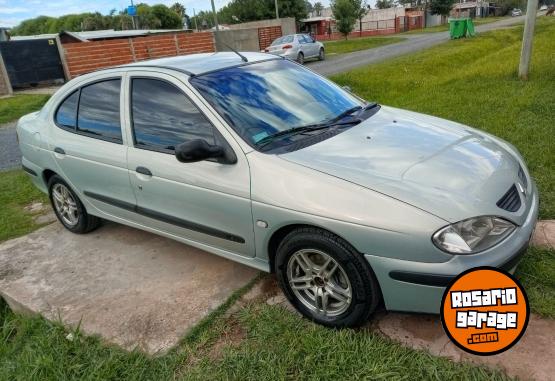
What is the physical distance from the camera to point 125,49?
74.0ft

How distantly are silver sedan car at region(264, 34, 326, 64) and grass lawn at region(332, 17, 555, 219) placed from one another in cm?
878

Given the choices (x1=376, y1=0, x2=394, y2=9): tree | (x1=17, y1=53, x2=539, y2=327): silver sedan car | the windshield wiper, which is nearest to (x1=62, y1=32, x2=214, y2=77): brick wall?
(x1=17, y1=53, x2=539, y2=327): silver sedan car

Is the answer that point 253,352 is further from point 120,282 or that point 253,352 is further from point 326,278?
point 120,282

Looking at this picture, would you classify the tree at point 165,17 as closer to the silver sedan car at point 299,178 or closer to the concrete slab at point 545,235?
the silver sedan car at point 299,178

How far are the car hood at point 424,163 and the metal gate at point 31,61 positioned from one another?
65.2ft

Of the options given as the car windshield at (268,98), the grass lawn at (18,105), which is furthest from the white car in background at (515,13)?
the car windshield at (268,98)

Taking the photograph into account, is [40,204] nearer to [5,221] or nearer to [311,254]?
[5,221]

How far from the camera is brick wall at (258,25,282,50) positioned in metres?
30.7

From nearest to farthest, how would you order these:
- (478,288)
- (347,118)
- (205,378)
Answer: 1. (478,288)
2. (205,378)
3. (347,118)

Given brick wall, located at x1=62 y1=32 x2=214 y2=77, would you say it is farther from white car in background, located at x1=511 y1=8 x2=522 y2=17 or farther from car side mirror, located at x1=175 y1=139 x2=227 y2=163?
white car in background, located at x1=511 y1=8 x2=522 y2=17

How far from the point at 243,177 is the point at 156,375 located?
1241 millimetres

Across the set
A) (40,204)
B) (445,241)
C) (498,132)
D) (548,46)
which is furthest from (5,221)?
(548,46)

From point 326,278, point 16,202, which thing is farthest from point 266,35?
point 326,278

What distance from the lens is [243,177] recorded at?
9.23 ft
